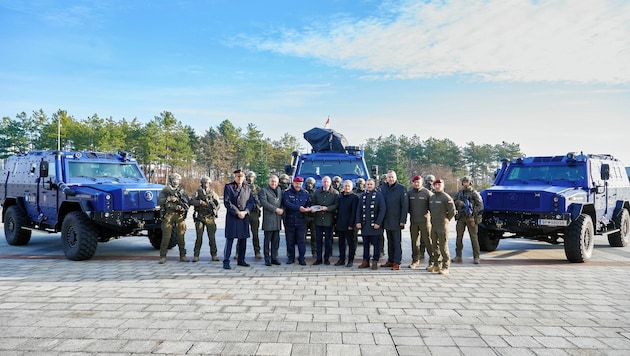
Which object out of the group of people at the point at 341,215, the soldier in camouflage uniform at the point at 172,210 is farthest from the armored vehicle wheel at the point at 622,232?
the soldier in camouflage uniform at the point at 172,210

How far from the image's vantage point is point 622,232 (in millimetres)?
10312

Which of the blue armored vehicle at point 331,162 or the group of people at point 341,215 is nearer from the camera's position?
the group of people at point 341,215

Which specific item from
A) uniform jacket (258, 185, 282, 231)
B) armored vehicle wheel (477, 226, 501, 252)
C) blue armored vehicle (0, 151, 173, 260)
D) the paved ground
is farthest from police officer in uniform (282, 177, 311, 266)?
armored vehicle wheel (477, 226, 501, 252)

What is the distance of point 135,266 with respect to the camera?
7570 mm

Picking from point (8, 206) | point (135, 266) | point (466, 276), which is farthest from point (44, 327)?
point (8, 206)

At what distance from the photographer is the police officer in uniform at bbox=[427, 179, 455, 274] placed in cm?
723

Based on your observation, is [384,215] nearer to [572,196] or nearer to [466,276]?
[466,276]

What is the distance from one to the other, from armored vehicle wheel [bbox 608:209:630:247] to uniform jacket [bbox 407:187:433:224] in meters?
5.92

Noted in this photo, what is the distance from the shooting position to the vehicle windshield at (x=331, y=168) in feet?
34.2

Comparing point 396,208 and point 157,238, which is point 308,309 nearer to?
point 396,208

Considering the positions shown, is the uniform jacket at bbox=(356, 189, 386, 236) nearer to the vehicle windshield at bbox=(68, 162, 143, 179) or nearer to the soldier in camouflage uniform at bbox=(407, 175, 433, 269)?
the soldier in camouflage uniform at bbox=(407, 175, 433, 269)

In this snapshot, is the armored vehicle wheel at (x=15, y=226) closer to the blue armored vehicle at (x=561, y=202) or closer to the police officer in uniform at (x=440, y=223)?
the police officer in uniform at (x=440, y=223)

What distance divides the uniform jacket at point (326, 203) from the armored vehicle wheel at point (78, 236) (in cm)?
435

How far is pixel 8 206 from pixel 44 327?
7.90 meters
